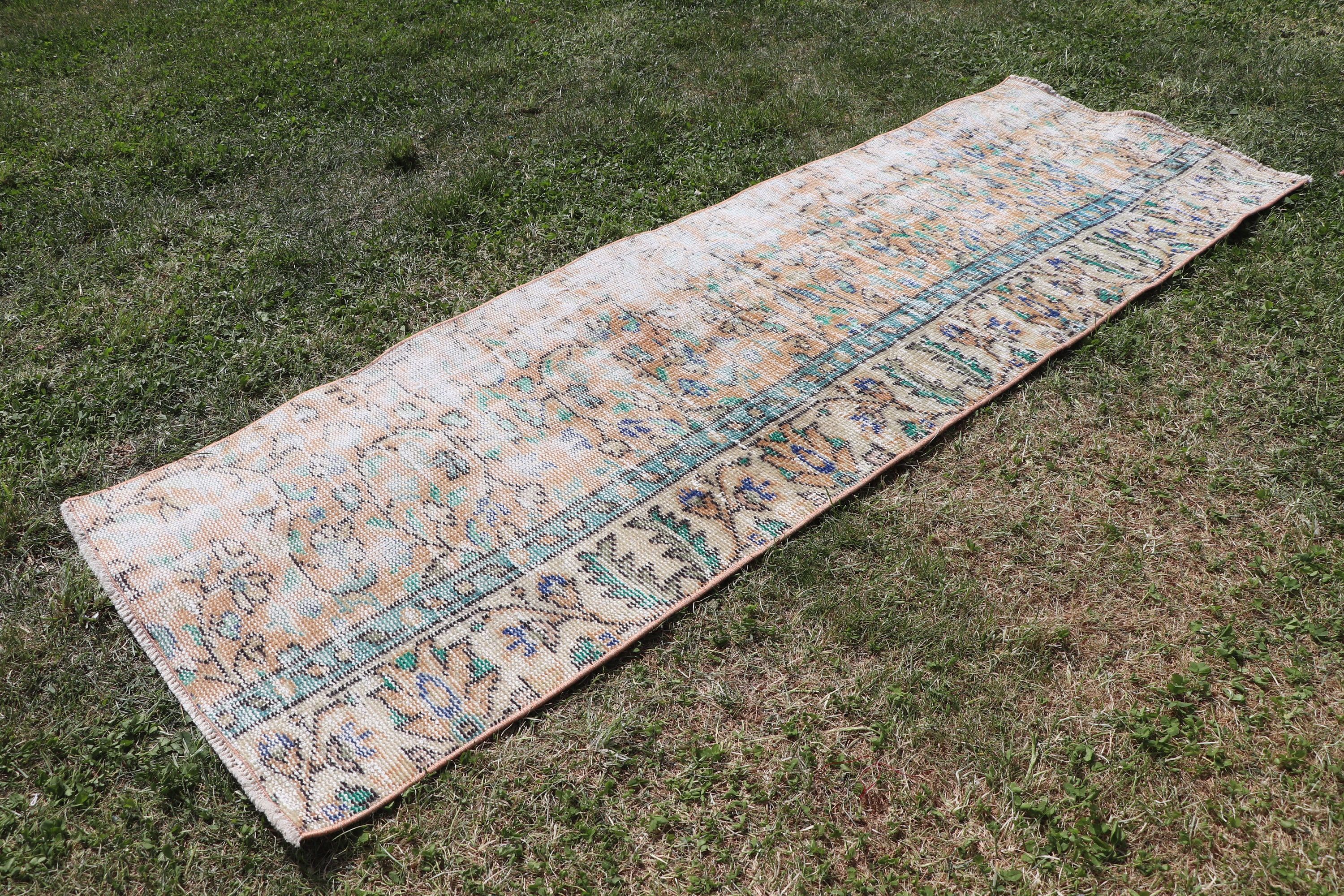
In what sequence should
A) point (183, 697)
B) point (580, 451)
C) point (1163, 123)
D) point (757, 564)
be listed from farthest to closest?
point (1163, 123), point (580, 451), point (757, 564), point (183, 697)

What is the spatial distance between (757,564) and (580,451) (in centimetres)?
71

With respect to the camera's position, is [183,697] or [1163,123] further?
[1163,123]

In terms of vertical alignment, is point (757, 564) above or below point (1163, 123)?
below

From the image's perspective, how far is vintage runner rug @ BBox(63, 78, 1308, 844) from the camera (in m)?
2.34

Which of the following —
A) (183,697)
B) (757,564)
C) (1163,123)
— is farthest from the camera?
(1163,123)

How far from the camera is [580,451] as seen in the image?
2955mm

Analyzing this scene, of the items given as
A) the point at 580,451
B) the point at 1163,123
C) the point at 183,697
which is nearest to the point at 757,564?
the point at 580,451

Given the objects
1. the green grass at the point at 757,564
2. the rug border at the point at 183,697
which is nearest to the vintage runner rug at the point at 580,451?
the rug border at the point at 183,697

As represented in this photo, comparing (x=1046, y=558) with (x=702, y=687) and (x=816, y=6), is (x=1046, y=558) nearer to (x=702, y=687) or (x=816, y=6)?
(x=702, y=687)

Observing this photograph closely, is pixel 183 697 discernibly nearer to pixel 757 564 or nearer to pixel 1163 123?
pixel 757 564

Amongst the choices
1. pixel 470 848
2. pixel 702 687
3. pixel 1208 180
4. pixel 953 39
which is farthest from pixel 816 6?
pixel 470 848

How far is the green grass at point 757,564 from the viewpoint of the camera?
2064 mm

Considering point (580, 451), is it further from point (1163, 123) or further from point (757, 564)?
point (1163, 123)

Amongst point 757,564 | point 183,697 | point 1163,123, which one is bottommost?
point 183,697
